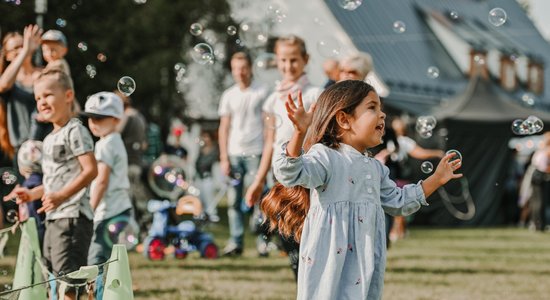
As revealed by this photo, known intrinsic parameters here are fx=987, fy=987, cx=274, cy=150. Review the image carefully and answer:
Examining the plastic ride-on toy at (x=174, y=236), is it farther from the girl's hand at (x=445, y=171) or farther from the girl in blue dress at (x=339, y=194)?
the girl's hand at (x=445, y=171)

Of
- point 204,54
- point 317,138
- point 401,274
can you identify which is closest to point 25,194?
point 317,138

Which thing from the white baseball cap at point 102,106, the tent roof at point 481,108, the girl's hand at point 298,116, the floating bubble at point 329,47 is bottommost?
the tent roof at point 481,108

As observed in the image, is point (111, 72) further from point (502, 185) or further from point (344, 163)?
point (344, 163)

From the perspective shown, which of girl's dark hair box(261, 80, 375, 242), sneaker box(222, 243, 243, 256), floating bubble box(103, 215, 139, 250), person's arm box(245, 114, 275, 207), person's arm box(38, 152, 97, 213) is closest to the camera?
girl's dark hair box(261, 80, 375, 242)

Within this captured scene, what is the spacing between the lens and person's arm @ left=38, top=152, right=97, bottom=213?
5164mm

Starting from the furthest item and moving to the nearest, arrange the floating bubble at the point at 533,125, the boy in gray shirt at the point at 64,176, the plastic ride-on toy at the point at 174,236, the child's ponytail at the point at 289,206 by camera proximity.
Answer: the plastic ride-on toy at the point at 174,236, the floating bubble at the point at 533,125, the boy in gray shirt at the point at 64,176, the child's ponytail at the point at 289,206

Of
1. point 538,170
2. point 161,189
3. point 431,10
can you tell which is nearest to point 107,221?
point 161,189

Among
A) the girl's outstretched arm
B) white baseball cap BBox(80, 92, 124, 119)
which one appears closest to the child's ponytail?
the girl's outstretched arm

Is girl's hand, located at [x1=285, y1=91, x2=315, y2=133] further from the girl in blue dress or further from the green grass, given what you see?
the green grass

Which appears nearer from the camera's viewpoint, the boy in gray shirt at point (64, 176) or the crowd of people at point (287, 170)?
the crowd of people at point (287, 170)

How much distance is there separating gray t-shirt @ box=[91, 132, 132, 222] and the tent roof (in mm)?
12853

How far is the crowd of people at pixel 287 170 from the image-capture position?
4.04 meters

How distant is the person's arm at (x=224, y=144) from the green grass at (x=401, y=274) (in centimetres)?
91

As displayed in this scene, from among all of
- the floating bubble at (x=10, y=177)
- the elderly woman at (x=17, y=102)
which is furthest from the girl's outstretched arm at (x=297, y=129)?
the floating bubble at (x=10, y=177)
